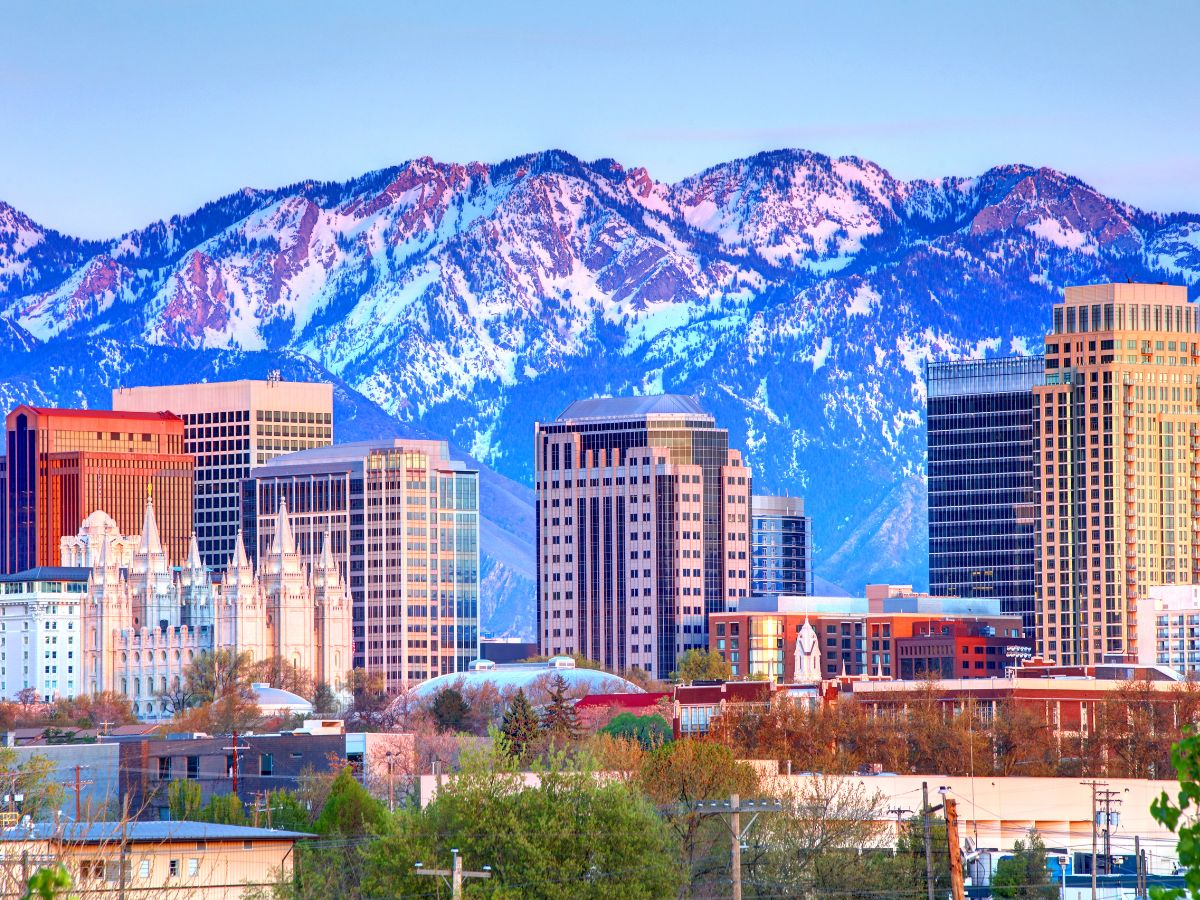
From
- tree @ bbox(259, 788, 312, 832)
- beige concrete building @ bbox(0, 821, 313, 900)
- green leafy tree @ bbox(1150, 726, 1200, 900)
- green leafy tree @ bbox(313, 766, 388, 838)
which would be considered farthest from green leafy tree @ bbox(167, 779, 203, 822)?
green leafy tree @ bbox(1150, 726, 1200, 900)

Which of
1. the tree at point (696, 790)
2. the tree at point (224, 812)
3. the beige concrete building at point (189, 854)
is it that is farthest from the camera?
the tree at point (224, 812)

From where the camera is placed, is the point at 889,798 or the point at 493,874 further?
the point at 889,798

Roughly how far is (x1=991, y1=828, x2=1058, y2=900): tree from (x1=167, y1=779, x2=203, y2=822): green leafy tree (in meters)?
48.7

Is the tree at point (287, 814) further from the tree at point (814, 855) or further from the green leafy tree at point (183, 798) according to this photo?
the tree at point (814, 855)

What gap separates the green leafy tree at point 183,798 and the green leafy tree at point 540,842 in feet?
172

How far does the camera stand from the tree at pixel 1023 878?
137625 mm

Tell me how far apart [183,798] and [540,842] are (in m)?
77.8

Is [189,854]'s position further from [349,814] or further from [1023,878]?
[1023,878]

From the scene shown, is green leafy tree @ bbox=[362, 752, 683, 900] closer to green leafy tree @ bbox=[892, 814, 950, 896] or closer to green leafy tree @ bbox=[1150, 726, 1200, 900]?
green leafy tree @ bbox=[892, 814, 950, 896]

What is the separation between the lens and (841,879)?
131 m

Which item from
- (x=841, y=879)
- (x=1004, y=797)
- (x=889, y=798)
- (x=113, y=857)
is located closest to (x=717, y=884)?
(x=841, y=879)

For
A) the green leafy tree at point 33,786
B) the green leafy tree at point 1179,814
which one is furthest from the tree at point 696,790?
the green leafy tree at point 1179,814

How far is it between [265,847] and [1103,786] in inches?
2870

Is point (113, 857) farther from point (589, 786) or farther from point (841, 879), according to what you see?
point (841, 879)
